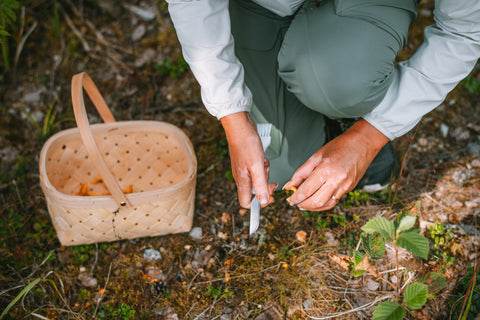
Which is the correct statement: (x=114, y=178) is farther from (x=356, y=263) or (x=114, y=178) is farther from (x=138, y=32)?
(x=138, y=32)

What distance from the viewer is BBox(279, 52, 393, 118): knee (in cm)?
131

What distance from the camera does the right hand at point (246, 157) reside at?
1.29m

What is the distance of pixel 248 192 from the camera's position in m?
1.34

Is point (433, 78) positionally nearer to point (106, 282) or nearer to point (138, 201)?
point (138, 201)

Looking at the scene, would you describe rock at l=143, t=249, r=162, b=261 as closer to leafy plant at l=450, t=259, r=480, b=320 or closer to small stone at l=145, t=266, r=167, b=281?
small stone at l=145, t=266, r=167, b=281

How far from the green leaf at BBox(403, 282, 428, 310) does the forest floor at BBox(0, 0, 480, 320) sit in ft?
1.07

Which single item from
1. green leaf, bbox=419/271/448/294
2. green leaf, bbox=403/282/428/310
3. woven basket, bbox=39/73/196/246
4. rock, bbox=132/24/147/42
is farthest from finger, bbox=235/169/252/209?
rock, bbox=132/24/147/42

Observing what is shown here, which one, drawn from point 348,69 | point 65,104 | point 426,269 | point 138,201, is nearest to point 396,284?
point 426,269

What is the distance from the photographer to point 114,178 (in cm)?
139

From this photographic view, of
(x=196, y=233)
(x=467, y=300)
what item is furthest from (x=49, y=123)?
(x=467, y=300)

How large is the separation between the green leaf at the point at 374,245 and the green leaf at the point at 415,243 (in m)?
0.20

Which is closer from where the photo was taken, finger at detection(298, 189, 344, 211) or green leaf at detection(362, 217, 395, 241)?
green leaf at detection(362, 217, 395, 241)

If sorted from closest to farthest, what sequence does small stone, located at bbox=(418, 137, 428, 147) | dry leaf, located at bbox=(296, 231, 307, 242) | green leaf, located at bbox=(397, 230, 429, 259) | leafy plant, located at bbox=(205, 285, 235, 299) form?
green leaf, located at bbox=(397, 230, 429, 259) < leafy plant, located at bbox=(205, 285, 235, 299) < dry leaf, located at bbox=(296, 231, 307, 242) < small stone, located at bbox=(418, 137, 428, 147)

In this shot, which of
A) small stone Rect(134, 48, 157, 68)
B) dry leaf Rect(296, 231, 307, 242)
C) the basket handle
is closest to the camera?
the basket handle
